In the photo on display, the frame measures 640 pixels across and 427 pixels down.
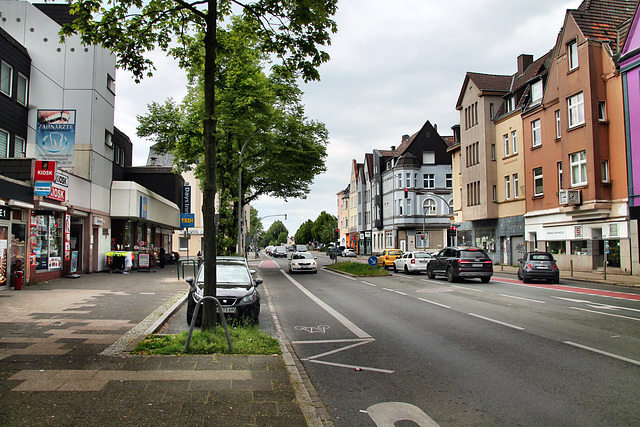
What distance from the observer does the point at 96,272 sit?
24984 mm

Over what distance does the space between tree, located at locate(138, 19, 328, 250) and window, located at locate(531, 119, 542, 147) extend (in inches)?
568

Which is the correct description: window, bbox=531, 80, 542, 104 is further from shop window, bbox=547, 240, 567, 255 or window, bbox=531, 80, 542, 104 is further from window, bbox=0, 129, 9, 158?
window, bbox=0, 129, 9, 158

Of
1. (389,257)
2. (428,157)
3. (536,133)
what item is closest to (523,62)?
(536,133)

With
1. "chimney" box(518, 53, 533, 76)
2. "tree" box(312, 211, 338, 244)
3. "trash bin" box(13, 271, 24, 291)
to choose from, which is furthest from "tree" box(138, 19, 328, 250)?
"tree" box(312, 211, 338, 244)

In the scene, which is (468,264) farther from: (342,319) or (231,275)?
(231,275)

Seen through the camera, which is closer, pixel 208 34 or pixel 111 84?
pixel 208 34

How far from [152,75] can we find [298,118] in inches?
893

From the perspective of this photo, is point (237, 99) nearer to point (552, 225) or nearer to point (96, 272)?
point (96, 272)

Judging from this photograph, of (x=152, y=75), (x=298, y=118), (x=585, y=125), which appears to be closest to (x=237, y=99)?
(x=298, y=118)

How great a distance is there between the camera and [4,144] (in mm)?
20531

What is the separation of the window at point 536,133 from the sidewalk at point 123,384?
30285mm

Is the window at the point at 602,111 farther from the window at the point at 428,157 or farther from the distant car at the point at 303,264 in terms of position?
the window at the point at 428,157

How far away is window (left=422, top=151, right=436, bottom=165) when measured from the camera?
64500mm

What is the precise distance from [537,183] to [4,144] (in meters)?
31.0
